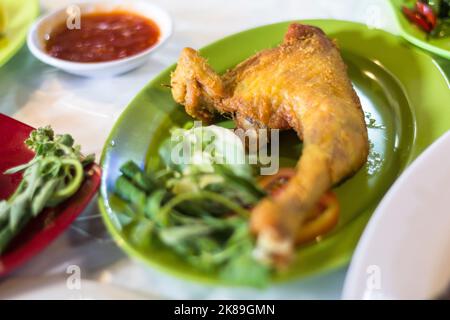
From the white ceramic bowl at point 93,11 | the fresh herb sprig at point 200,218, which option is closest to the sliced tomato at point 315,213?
the fresh herb sprig at point 200,218

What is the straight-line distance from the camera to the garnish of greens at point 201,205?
49.9 inches

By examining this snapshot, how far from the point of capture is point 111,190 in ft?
5.42

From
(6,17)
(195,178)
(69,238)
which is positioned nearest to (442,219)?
(195,178)

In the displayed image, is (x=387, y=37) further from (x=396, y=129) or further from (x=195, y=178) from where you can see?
(x=195, y=178)

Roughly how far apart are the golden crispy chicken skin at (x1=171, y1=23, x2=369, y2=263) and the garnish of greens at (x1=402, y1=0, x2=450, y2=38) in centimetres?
46

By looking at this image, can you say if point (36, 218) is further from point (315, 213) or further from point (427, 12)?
point (427, 12)

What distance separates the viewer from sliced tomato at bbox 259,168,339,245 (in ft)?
4.65

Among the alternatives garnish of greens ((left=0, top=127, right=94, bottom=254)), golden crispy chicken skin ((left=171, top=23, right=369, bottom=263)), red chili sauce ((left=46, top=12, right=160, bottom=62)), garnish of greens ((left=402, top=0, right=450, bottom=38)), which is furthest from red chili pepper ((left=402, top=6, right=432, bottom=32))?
garnish of greens ((left=0, top=127, right=94, bottom=254))

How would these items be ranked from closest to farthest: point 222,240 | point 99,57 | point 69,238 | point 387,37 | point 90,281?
point 222,240 < point 90,281 < point 69,238 < point 387,37 < point 99,57

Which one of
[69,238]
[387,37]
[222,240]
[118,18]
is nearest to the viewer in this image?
[222,240]

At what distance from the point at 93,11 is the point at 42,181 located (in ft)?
4.11

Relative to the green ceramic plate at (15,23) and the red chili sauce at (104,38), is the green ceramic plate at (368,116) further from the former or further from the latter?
the green ceramic plate at (15,23)

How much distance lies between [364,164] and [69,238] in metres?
1.00

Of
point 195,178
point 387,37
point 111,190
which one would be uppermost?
point 387,37
